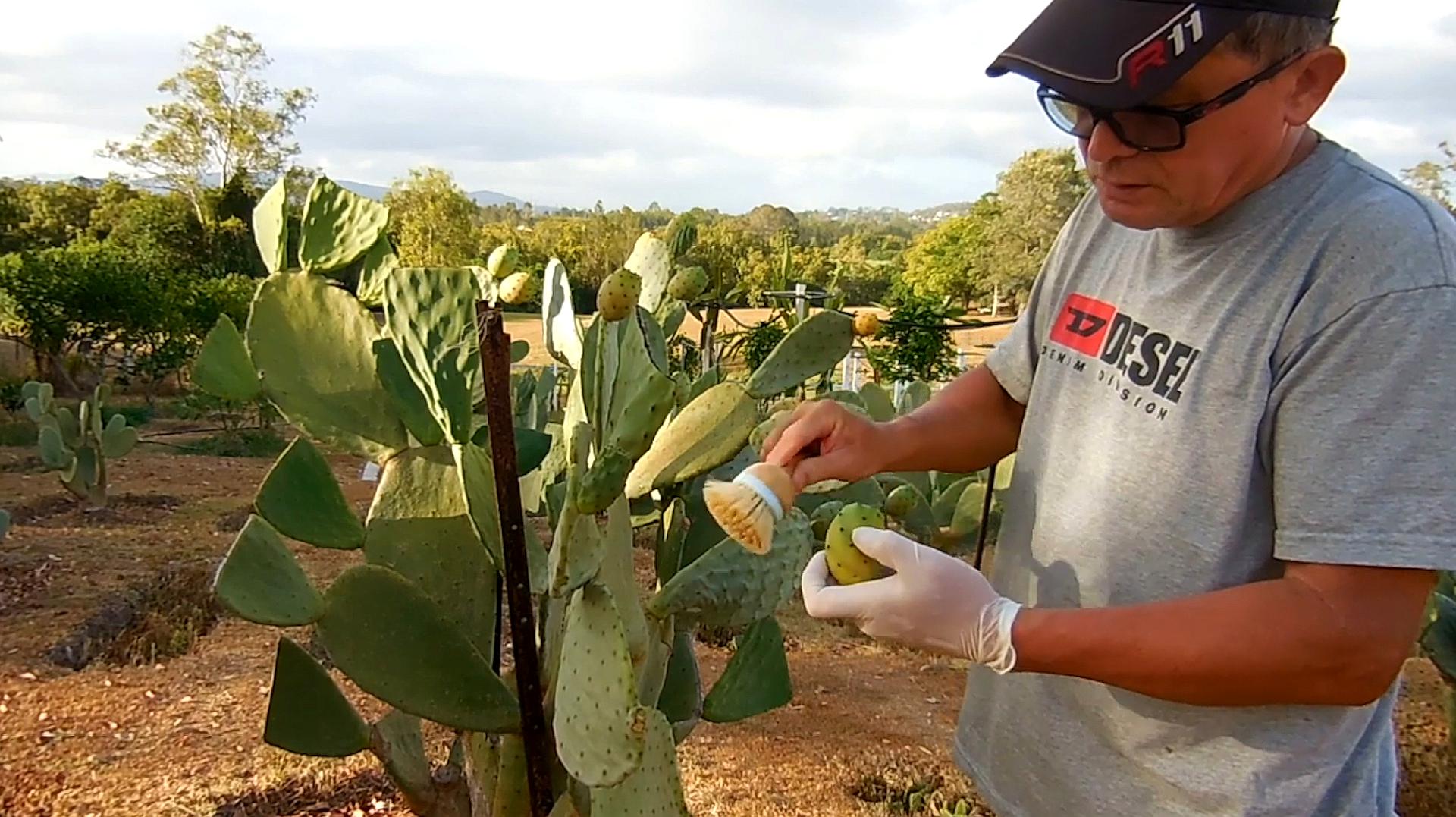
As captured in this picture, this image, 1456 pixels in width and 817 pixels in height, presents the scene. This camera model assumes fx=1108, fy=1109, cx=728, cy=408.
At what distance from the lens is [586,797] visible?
4.53ft

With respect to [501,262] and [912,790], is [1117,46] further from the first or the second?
[912,790]

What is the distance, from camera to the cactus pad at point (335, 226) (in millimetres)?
1642

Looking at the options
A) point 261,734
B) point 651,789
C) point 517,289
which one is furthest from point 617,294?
point 261,734

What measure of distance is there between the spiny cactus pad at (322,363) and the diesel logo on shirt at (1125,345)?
886 millimetres

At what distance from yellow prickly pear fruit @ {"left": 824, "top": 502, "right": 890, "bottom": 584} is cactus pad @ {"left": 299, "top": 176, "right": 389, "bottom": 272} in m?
0.92

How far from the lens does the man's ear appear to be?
876mm

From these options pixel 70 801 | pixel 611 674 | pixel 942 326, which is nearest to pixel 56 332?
pixel 70 801

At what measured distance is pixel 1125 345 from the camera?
104cm

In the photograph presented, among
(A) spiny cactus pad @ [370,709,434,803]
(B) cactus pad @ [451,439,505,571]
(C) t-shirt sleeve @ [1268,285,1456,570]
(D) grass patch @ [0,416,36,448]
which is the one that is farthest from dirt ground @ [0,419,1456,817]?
(D) grass patch @ [0,416,36,448]

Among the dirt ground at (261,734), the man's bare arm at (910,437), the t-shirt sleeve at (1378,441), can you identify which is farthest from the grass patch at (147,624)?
the t-shirt sleeve at (1378,441)

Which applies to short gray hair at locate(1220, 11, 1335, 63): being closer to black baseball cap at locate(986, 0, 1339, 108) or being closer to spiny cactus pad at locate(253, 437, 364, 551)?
black baseball cap at locate(986, 0, 1339, 108)

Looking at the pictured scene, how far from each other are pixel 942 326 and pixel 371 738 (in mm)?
1372

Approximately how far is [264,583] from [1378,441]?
110 cm

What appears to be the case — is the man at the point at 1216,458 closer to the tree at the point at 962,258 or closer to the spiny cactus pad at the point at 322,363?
the spiny cactus pad at the point at 322,363
